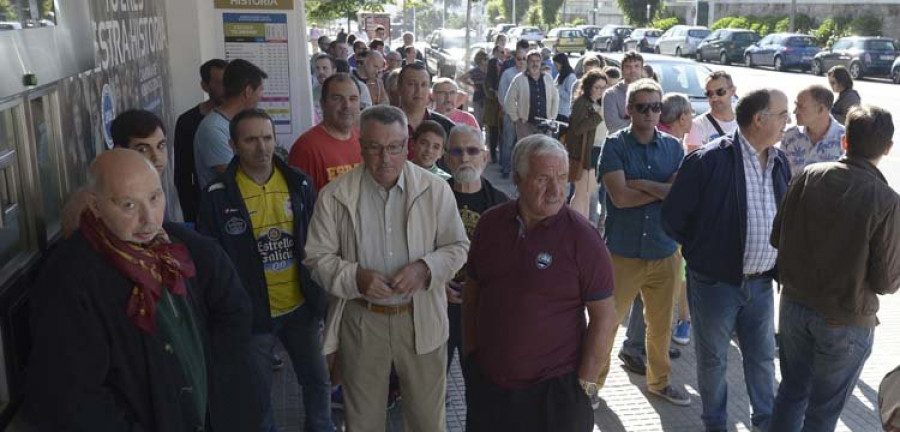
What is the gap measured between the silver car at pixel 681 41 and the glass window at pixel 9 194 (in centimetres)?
3987

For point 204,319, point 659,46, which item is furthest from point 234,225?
point 659,46

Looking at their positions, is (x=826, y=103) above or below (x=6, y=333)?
above

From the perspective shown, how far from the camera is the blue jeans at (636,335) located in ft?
18.9

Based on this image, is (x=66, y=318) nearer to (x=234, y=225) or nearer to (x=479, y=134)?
(x=234, y=225)

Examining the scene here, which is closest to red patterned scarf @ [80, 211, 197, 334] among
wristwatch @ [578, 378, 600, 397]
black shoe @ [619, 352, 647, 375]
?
wristwatch @ [578, 378, 600, 397]

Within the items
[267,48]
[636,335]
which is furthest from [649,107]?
[267,48]

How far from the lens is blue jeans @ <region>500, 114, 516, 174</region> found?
11.6 meters

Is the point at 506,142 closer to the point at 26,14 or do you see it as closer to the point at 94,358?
the point at 26,14

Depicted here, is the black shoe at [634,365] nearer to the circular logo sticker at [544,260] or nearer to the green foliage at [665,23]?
the circular logo sticker at [544,260]

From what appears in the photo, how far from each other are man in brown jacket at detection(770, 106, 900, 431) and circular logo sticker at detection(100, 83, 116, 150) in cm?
341

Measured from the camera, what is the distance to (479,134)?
4488 millimetres

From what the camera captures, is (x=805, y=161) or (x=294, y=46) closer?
(x=805, y=161)

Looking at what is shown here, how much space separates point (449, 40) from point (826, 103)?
31235 millimetres

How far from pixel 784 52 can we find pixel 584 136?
29.9 meters
